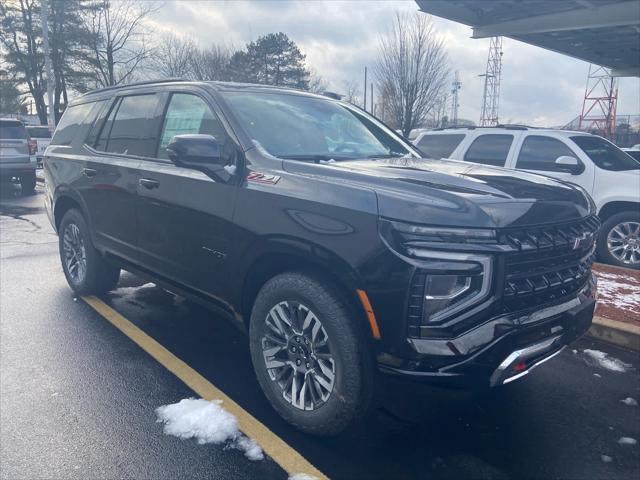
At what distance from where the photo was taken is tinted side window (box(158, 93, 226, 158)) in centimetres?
365

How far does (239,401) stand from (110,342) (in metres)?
1.53

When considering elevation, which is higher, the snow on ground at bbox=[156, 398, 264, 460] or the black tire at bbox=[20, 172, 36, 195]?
the black tire at bbox=[20, 172, 36, 195]

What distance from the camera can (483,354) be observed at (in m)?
2.49

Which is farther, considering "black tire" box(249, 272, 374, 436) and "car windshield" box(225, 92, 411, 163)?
"car windshield" box(225, 92, 411, 163)

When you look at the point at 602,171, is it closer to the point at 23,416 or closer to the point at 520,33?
the point at 23,416

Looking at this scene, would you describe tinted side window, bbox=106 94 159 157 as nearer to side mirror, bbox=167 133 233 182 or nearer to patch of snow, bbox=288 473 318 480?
side mirror, bbox=167 133 233 182

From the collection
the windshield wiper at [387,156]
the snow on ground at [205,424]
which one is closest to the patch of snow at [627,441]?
the snow on ground at [205,424]

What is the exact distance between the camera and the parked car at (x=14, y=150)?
13992mm

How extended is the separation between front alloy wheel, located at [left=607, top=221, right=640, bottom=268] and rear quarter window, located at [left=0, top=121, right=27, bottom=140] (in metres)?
14.1

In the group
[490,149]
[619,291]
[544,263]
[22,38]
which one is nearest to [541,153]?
[490,149]

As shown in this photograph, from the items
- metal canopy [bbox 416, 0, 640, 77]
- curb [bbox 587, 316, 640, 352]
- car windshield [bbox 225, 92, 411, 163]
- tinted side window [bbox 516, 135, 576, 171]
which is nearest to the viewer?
car windshield [bbox 225, 92, 411, 163]

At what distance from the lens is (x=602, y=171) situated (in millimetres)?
7297

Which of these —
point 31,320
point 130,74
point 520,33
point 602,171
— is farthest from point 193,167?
point 130,74

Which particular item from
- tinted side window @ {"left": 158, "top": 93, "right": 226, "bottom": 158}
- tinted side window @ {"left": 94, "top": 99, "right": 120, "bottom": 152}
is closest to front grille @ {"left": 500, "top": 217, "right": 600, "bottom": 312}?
tinted side window @ {"left": 158, "top": 93, "right": 226, "bottom": 158}
